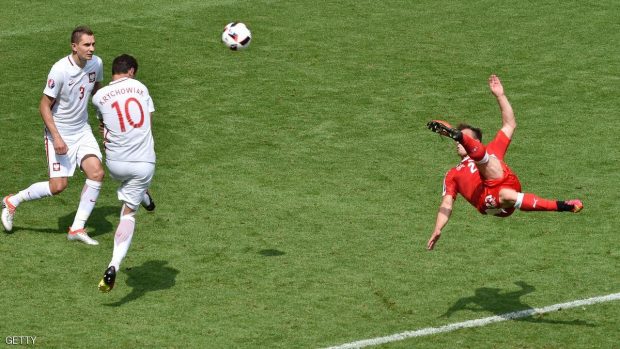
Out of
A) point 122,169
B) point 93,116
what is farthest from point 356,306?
point 93,116

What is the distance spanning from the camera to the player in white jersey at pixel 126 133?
1326 cm

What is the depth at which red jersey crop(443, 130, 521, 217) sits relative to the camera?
13.1 meters

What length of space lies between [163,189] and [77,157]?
84.5 inches

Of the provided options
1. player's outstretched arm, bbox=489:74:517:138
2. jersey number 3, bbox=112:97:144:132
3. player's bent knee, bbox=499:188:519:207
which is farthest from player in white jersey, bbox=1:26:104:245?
player's bent knee, bbox=499:188:519:207

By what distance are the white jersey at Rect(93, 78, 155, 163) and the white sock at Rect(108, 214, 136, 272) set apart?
71cm

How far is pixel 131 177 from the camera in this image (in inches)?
530

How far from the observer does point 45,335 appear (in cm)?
1245

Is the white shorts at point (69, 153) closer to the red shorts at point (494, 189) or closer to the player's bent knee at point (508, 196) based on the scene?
the red shorts at point (494, 189)

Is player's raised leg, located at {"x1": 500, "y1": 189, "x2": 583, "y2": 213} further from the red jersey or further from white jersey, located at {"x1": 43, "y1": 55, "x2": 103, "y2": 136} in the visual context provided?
white jersey, located at {"x1": 43, "y1": 55, "x2": 103, "y2": 136}

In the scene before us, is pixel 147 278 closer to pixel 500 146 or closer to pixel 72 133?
pixel 72 133

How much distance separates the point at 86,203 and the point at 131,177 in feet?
5.21

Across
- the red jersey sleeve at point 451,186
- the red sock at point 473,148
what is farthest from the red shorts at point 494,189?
the red sock at point 473,148

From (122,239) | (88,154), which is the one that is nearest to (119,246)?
(122,239)

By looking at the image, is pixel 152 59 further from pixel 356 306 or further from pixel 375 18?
pixel 356 306
